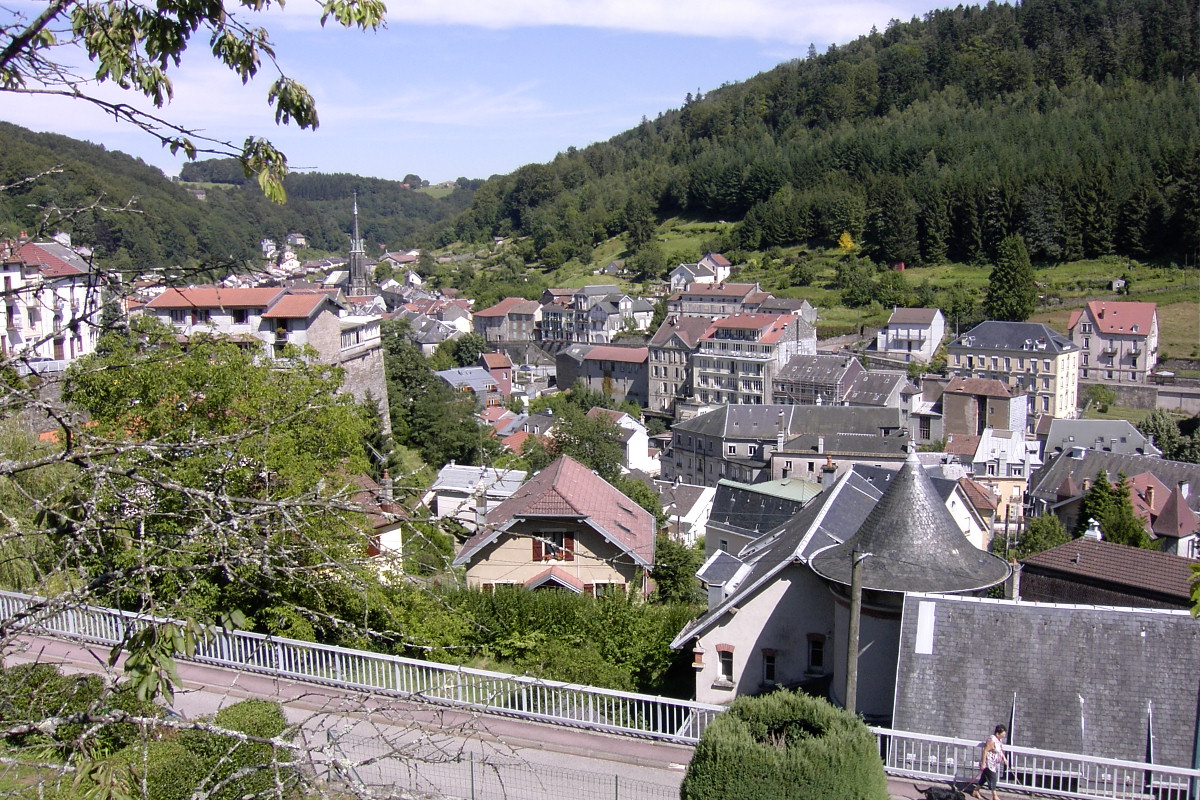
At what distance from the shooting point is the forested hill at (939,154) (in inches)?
2842

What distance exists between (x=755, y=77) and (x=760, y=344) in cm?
9171

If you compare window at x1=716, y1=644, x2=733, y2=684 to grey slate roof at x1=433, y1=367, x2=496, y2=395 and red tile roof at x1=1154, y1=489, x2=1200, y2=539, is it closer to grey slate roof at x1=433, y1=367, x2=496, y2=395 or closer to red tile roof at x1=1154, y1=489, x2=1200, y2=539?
red tile roof at x1=1154, y1=489, x2=1200, y2=539

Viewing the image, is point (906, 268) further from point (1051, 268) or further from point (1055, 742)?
point (1055, 742)

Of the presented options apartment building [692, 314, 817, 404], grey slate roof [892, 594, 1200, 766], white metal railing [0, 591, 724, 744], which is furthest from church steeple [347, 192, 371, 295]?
grey slate roof [892, 594, 1200, 766]

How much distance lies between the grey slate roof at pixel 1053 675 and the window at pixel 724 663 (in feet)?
8.24

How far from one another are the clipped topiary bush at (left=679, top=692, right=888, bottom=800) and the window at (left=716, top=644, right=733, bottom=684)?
14.2 ft

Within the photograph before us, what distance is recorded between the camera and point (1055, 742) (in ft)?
29.1

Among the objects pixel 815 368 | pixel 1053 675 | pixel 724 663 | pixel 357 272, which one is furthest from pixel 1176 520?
pixel 357 272

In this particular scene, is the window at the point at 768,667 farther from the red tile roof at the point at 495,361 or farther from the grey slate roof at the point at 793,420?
the red tile roof at the point at 495,361

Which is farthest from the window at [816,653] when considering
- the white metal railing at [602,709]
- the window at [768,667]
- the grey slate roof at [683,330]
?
the grey slate roof at [683,330]

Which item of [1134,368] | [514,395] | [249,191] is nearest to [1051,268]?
[1134,368]

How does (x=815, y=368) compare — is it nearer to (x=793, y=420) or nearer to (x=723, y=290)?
(x=793, y=420)

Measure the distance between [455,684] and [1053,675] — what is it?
5.56 m

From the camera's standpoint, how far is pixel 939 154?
89.2 metres
